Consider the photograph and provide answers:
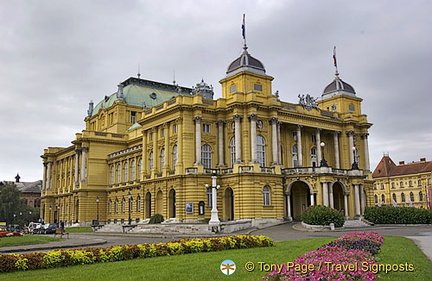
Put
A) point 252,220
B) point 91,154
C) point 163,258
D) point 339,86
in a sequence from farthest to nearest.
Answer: point 91,154
point 339,86
point 252,220
point 163,258

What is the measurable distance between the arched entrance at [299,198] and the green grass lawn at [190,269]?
3705 cm

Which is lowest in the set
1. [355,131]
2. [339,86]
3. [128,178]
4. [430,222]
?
[430,222]

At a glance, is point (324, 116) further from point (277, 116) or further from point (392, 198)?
point (392, 198)

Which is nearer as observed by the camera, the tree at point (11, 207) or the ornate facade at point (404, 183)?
the tree at point (11, 207)

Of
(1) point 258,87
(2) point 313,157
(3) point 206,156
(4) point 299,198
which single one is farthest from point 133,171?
(2) point 313,157

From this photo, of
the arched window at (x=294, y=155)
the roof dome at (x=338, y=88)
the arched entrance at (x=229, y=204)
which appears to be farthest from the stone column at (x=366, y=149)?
the arched entrance at (x=229, y=204)

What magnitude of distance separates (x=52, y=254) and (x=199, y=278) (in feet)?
23.8

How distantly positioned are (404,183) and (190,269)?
10030cm

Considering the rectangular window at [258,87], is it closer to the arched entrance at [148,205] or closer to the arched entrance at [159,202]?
the arched entrance at [159,202]

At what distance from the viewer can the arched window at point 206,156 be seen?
180 ft

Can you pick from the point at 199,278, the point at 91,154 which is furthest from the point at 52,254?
the point at 91,154

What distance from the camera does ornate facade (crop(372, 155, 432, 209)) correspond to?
99688 millimetres

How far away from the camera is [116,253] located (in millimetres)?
19109

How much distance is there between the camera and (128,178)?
7262 centimetres
